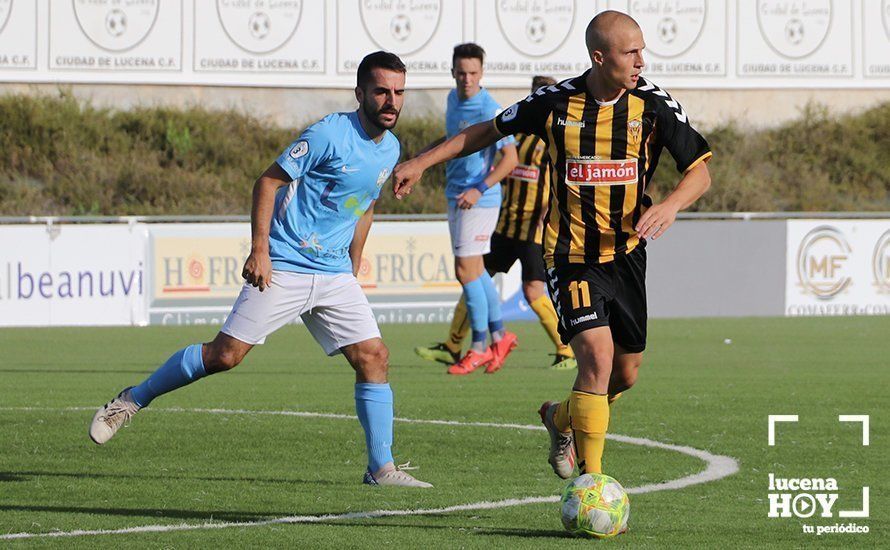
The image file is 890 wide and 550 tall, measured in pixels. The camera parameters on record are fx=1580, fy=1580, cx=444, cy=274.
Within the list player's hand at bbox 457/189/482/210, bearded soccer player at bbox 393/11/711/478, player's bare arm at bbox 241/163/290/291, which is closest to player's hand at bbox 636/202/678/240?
bearded soccer player at bbox 393/11/711/478

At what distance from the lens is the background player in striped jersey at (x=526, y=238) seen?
44.1 feet

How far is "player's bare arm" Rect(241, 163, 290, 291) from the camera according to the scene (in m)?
6.82

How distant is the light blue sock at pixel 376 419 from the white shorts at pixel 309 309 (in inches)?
9.6

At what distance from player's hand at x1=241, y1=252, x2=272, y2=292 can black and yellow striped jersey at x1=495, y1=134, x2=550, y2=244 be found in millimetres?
6750

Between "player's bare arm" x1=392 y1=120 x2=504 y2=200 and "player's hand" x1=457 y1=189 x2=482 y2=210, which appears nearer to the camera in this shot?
"player's bare arm" x1=392 y1=120 x2=504 y2=200

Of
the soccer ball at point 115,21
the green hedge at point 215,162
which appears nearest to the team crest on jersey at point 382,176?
the green hedge at point 215,162

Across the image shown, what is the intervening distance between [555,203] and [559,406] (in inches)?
36.3

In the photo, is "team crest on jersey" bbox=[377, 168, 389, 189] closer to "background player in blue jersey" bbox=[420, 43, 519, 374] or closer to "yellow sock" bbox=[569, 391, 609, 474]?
"yellow sock" bbox=[569, 391, 609, 474]

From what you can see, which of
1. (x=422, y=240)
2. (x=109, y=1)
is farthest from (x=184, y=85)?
(x=422, y=240)

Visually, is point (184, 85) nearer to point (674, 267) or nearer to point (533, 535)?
point (674, 267)

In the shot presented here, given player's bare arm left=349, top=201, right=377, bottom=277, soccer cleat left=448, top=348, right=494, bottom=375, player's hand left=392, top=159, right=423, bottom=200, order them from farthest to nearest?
1. soccer cleat left=448, top=348, right=494, bottom=375
2. player's bare arm left=349, top=201, right=377, bottom=277
3. player's hand left=392, top=159, right=423, bottom=200

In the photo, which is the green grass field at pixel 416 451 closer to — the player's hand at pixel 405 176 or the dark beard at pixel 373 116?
the player's hand at pixel 405 176

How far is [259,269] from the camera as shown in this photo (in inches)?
271

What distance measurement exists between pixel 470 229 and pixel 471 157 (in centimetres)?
60
